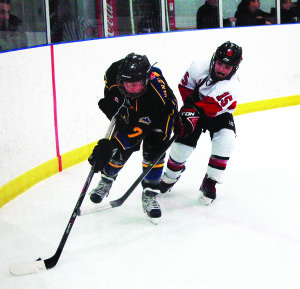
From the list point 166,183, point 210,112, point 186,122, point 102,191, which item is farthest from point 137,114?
point 166,183

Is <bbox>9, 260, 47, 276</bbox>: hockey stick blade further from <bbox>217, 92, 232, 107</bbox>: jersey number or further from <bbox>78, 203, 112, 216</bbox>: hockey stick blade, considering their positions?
<bbox>217, 92, 232, 107</bbox>: jersey number

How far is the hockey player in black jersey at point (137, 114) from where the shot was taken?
7.30 feet

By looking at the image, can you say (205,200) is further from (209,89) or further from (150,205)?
(209,89)

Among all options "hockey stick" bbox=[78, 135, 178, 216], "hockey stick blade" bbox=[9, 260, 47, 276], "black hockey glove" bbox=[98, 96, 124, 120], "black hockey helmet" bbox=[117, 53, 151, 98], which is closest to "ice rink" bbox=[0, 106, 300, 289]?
"hockey stick blade" bbox=[9, 260, 47, 276]

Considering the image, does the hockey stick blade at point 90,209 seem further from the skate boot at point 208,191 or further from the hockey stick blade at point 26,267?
the skate boot at point 208,191

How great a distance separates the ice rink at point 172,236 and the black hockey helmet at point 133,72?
0.75 m

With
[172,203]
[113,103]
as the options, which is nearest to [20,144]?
[113,103]

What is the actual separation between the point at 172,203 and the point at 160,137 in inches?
21.4

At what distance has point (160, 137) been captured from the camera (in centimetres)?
251

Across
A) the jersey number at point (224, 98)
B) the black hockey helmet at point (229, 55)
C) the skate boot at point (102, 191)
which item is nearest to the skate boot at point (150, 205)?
the skate boot at point (102, 191)

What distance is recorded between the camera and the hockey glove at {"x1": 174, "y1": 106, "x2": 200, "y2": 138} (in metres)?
2.53

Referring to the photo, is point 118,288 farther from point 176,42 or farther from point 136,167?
point 176,42

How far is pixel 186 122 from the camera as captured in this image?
2.53 metres

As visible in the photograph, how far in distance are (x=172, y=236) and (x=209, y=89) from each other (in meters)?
0.87
